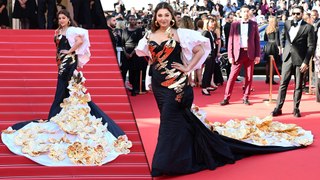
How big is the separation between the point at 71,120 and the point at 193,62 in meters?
1.67

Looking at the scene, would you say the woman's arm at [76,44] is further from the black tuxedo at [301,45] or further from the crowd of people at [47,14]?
the crowd of people at [47,14]

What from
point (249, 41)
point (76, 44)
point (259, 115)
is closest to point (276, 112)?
point (259, 115)

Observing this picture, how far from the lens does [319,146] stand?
7441mm

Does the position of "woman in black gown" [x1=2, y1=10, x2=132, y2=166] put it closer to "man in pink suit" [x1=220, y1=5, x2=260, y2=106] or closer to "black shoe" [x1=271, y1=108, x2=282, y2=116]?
"black shoe" [x1=271, y1=108, x2=282, y2=116]

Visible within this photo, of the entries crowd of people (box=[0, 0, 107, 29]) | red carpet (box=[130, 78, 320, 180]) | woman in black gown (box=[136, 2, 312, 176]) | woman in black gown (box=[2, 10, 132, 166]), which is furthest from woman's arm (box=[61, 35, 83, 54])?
crowd of people (box=[0, 0, 107, 29])

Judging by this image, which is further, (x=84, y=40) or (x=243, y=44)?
(x=243, y=44)

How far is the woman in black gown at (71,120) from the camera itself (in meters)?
6.82

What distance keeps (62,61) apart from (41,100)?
4.58 feet

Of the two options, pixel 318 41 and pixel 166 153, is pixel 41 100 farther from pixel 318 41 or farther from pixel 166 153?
pixel 318 41

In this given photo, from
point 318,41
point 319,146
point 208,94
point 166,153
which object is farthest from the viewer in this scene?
point 208,94

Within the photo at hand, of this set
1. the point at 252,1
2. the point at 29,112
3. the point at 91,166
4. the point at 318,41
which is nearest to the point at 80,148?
the point at 91,166

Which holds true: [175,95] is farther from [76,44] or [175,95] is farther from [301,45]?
[301,45]

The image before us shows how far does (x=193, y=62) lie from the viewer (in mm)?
6285

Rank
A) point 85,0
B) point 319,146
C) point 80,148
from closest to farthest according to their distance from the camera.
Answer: point 80,148 → point 319,146 → point 85,0
